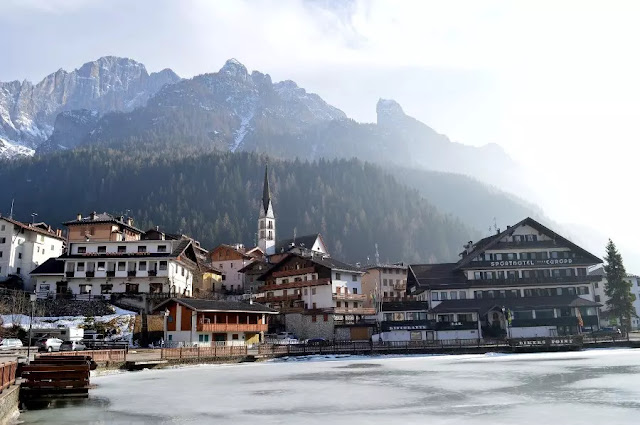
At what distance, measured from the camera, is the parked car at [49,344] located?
45281mm

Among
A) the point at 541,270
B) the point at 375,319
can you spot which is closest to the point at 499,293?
the point at 541,270

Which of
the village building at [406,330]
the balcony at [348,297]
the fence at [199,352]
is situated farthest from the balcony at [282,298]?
the fence at [199,352]

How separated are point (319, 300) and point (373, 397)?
5301cm

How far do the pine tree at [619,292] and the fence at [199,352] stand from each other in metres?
53.7

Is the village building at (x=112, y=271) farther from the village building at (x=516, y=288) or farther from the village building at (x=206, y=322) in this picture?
the village building at (x=516, y=288)

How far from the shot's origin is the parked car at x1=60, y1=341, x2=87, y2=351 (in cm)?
4736

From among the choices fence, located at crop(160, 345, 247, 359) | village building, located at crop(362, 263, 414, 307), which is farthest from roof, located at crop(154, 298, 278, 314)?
village building, located at crop(362, 263, 414, 307)

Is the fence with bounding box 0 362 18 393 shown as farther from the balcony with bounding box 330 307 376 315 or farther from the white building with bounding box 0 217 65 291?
the white building with bounding box 0 217 65 291

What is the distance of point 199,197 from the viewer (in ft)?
655

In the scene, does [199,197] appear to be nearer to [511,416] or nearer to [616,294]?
[616,294]

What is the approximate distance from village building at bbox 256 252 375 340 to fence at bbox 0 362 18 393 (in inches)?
2134

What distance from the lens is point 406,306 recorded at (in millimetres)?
76562

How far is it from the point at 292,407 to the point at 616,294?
6861 cm

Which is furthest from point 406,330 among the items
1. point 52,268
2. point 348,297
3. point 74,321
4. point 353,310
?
point 52,268
